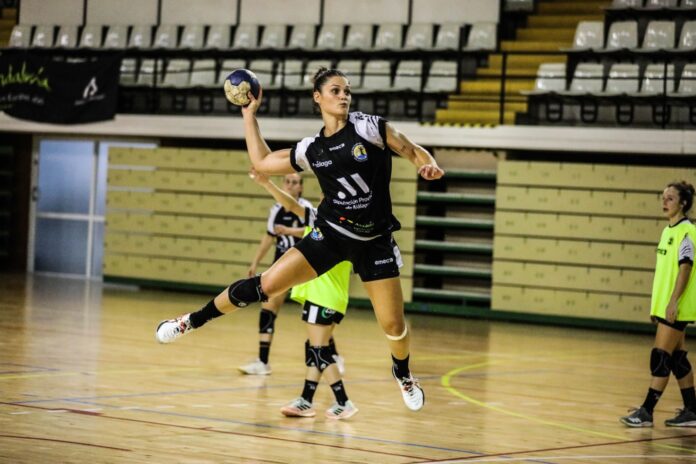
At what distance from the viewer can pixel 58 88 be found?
20.2 m

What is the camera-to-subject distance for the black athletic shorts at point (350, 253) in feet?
21.2

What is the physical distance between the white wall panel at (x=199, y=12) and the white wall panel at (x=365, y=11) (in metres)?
2.14

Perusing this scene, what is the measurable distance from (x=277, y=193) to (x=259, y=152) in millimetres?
1278

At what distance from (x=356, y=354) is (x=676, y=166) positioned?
7586 millimetres

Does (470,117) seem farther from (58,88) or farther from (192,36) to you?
(58,88)

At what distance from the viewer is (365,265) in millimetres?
6500

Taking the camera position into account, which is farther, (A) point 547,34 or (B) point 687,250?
(A) point 547,34

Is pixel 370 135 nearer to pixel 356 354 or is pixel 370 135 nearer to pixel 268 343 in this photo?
pixel 268 343

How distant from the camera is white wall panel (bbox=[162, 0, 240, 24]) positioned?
72.7 ft

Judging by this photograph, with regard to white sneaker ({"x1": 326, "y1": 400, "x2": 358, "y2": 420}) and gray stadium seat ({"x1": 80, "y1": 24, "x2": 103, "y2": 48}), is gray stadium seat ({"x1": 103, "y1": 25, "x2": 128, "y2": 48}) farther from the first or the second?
white sneaker ({"x1": 326, "y1": 400, "x2": 358, "y2": 420})

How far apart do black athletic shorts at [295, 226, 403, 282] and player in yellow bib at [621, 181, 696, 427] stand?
8.17ft

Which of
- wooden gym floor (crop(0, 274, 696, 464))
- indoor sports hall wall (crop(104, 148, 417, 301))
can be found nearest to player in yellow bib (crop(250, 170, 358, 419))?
wooden gym floor (crop(0, 274, 696, 464))

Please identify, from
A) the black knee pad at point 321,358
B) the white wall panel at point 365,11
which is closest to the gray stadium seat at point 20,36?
the white wall panel at point 365,11

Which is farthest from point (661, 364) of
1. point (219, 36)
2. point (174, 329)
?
point (219, 36)
